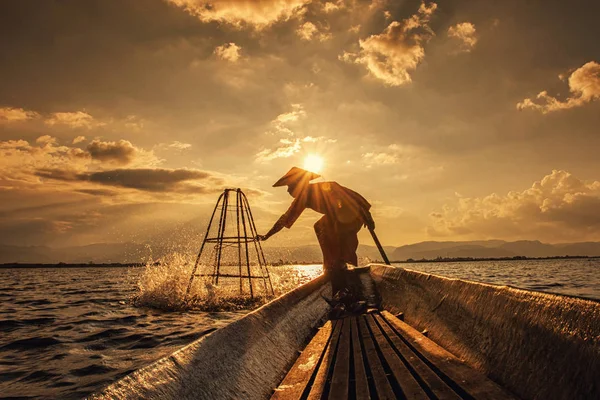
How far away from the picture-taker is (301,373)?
356cm

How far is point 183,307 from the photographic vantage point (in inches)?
594

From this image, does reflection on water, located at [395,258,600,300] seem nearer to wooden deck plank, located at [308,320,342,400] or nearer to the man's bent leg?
wooden deck plank, located at [308,320,342,400]

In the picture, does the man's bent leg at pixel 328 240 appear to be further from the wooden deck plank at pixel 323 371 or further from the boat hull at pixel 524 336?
the boat hull at pixel 524 336

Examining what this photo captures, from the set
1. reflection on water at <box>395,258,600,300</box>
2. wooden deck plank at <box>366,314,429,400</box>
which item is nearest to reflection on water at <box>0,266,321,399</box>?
wooden deck plank at <box>366,314,429,400</box>

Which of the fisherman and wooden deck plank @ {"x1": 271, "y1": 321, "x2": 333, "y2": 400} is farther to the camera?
the fisherman

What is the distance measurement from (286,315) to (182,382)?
3146 millimetres

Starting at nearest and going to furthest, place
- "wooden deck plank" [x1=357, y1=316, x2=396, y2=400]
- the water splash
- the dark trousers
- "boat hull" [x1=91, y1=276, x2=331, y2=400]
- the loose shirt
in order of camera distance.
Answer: "boat hull" [x1=91, y1=276, x2=331, y2=400] → "wooden deck plank" [x1=357, y1=316, x2=396, y2=400] → the loose shirt → the dark trousers → the water splash

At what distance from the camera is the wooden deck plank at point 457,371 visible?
8.37ft

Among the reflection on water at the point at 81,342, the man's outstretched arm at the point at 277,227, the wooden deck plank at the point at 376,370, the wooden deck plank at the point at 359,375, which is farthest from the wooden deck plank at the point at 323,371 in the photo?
the man's outstretched arm at the point at 277,227

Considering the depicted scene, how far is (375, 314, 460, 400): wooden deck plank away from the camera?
2.49 metres

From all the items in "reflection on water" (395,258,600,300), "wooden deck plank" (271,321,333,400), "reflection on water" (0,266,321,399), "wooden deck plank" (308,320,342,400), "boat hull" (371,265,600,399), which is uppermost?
"boat hull" (371,265,600,399)

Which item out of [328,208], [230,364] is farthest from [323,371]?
[328,208]

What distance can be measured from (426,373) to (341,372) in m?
0.73

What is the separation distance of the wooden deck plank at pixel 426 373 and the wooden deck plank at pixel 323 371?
2.40 feet
